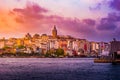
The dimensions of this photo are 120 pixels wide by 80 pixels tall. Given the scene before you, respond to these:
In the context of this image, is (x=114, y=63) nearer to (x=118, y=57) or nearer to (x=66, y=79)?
(x=118, y=57)

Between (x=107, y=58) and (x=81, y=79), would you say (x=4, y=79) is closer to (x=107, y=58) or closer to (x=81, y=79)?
(x=81, y=79)

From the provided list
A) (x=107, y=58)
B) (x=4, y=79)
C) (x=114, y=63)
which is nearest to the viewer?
(x=4, y=79)

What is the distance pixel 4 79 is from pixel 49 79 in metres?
5.04

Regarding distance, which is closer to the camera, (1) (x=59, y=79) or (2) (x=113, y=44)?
(1) (x=59, y=79)

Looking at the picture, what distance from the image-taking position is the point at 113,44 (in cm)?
9675

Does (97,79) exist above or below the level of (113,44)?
below

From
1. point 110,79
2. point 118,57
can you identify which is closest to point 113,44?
point 118,57

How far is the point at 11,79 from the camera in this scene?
159 feet

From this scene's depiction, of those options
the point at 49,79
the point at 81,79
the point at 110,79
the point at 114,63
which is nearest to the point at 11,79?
the point at 49,79

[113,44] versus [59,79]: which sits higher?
[113,44]

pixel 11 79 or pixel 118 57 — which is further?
pixel 118 57

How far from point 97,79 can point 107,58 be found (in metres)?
50.1

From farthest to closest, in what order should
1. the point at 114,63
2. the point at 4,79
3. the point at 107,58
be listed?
the point at 107,58, the point at 114,63, the point at 4,79

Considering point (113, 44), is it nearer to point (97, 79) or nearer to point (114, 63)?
point (114, 63)
